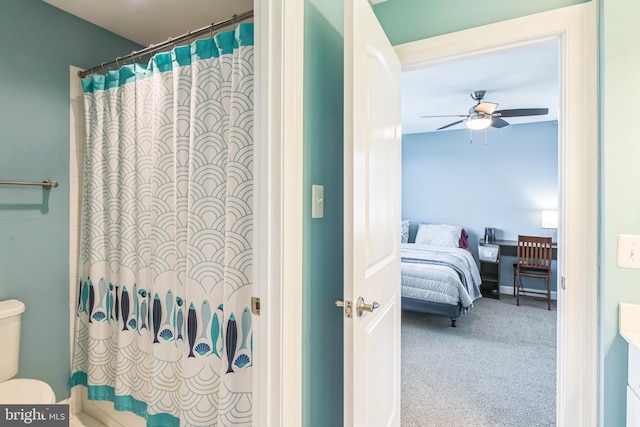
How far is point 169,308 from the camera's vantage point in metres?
1.61

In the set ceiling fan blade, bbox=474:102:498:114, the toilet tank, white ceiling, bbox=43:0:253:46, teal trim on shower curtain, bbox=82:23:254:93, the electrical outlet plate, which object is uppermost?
white ceiling, bbox=43:0:253:46

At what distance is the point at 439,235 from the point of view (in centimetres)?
512

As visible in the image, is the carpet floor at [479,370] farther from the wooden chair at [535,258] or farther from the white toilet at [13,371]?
the white toilet at [13,371]

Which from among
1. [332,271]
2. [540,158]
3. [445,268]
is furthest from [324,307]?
[540,158]

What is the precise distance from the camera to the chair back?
4.26m

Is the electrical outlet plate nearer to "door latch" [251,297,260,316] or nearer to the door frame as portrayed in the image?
the door frame

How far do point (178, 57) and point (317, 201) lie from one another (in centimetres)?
102

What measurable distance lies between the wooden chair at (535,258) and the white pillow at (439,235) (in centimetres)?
86

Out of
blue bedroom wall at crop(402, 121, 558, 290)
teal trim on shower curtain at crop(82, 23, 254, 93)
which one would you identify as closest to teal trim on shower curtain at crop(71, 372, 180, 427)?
teal trim on shower curtain at crop(82, 23, 254, 93)

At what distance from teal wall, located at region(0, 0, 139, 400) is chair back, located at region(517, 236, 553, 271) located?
16.0 feet

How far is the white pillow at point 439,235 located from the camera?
5.01 metres

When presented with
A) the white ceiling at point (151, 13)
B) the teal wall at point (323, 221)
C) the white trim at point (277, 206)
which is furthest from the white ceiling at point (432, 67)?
the white trim at point (277, 206)

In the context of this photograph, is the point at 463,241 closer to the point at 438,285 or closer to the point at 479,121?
the point at 438,285

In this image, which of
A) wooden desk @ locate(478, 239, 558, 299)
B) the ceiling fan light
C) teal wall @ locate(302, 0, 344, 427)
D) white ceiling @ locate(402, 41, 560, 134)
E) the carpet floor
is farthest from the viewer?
wooden desk @ locate(478, 239, 558, 299)
